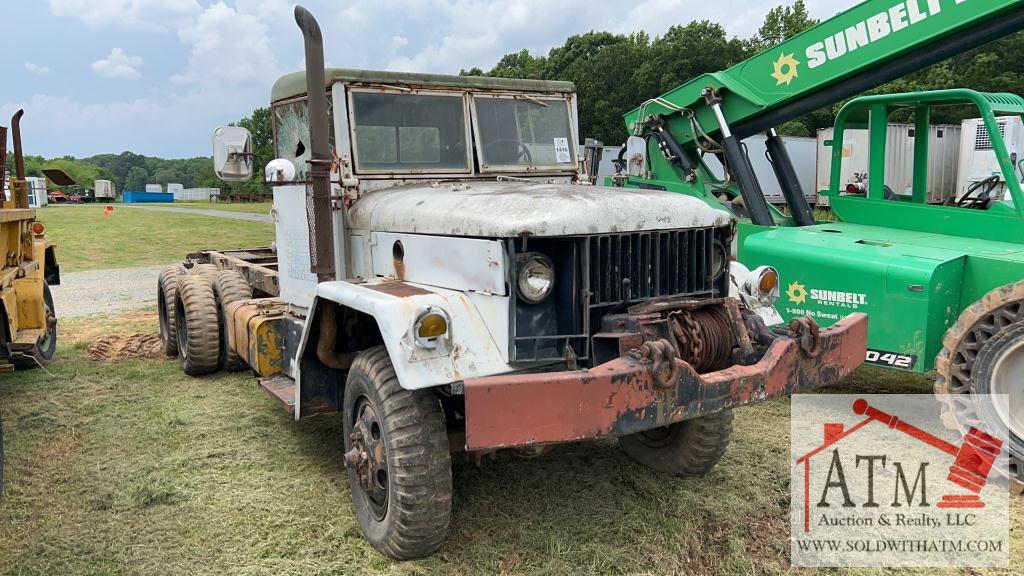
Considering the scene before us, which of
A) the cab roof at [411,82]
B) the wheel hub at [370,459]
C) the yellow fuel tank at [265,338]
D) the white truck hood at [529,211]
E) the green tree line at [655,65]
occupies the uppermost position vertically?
the green tree line at [655,65]

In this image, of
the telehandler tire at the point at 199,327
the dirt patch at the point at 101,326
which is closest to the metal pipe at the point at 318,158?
the telehandler tire at the point at 199,327

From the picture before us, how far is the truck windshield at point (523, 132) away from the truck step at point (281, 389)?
73.2 inches

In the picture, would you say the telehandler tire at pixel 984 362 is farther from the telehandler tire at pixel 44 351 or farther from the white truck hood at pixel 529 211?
the telehandler tire at pixel 44 351

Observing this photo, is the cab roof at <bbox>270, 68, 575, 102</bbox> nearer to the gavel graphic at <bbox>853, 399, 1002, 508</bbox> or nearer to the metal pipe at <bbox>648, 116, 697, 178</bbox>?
the metal pipe at <bbox>648, 116, 697, 178</bbox>

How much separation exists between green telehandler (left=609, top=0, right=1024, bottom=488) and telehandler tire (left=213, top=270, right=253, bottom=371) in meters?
4.17

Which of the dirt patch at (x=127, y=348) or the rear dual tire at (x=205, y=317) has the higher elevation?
the rear dual tire at (x=205, y=317)

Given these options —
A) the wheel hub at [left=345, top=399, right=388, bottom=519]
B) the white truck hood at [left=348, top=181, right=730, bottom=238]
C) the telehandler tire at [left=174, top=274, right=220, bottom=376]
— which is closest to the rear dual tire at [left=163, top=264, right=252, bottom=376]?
the telehandler tire at [left=174, top=274, right=220, bottom=376]

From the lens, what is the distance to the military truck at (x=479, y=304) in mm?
3285

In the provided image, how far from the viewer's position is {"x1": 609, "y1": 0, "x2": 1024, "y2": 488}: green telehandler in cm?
474

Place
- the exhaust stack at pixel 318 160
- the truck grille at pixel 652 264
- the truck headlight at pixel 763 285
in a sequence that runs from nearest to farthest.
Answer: the truck grille at pixel 652 264
the exhaust stack at pixel 318 160
the truck headlight at pixel 763 285

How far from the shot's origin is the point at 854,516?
4.11 meters

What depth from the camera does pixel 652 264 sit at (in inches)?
150

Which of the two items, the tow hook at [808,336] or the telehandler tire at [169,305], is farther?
the telehandler tire at [169,305]

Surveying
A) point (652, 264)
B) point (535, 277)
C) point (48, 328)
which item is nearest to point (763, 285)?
point (652, 264)
